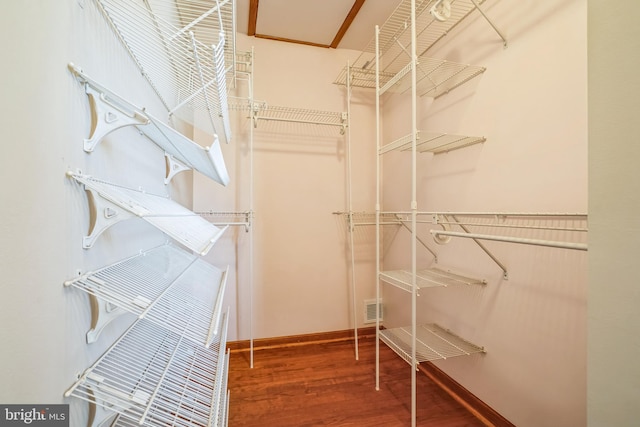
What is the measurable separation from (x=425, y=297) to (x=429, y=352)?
1.60ft

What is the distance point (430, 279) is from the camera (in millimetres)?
1592

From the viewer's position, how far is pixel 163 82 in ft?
4.11

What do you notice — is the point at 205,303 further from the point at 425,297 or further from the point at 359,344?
the point at 359,344

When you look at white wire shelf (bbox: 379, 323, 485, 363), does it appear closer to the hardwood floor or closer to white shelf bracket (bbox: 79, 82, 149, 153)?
the hardwood floor

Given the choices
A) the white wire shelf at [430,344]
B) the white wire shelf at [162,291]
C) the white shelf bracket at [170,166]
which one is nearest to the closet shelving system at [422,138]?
the white wire shelf at [430,344]

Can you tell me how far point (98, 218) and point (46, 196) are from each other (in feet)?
0.46

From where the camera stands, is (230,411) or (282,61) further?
(282,61)

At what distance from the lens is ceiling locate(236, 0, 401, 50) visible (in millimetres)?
1858

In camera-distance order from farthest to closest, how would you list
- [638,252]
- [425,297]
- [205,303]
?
[425,297] < [205,303] < [638,252]

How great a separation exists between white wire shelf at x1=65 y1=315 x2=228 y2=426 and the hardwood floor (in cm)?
67

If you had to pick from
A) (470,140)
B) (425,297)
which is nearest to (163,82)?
(470,140)

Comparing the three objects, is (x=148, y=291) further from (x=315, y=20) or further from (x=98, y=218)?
(x=315, y=20)

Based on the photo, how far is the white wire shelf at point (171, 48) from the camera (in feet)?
2.77

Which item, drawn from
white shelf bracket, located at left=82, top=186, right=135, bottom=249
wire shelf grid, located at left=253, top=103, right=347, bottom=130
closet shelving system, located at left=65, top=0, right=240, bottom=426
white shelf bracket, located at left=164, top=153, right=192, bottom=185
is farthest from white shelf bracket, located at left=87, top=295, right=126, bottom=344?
wire shelf grid, located at left=253, top=103, right=347, bottom=130
